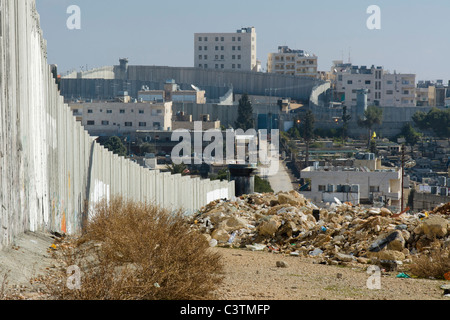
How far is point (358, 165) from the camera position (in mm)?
56156

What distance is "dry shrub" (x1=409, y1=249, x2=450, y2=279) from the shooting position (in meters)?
11.6

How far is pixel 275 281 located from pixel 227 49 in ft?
484

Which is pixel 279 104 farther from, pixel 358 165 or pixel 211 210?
pixel 211 210

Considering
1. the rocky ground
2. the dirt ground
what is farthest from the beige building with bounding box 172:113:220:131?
the dirt ground

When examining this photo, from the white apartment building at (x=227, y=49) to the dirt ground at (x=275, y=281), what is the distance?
144 metres

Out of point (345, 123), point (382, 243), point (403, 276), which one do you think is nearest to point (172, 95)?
point (345, 123)

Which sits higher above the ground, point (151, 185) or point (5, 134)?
point (5, 134)

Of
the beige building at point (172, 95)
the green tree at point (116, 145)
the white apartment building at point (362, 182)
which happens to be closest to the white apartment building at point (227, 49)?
the beige building at point (172, 95)

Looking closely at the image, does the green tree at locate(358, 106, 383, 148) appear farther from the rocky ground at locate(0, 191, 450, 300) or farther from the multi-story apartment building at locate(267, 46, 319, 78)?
the rocky ground at locate(0, 191, 450, 300)

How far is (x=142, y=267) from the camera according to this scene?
853cm

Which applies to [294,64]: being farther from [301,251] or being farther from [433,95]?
[301,251]
